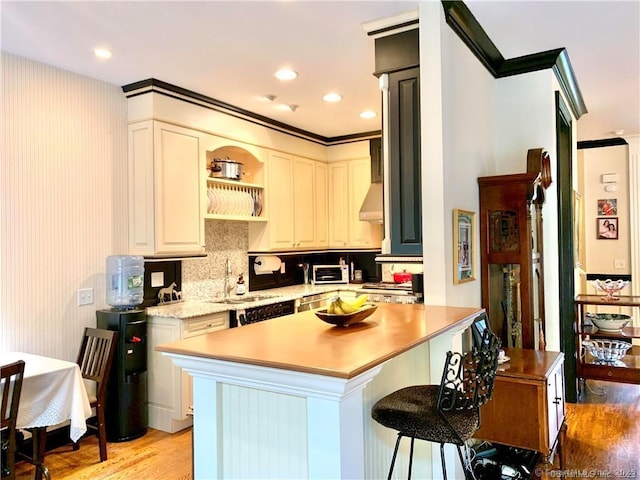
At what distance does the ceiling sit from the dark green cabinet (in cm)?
41

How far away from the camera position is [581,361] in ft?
13.4

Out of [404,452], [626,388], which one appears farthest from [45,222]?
[626,388]

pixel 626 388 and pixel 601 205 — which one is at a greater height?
pixel 601 205

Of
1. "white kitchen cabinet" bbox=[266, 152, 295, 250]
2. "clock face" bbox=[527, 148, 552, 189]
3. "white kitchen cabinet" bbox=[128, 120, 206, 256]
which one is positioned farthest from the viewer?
"white kitchen cabinet" bbox=[266, 152, 295, 250]

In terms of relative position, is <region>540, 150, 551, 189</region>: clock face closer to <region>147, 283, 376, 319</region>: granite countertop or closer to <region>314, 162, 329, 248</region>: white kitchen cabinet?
<region>147, 283, 376, 319</region>: granite countertop

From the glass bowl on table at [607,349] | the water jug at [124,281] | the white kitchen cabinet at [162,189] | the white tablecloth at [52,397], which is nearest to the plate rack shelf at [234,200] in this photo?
the white kitchen cabinet at [162,189]

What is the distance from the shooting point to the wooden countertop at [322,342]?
4.59 feet

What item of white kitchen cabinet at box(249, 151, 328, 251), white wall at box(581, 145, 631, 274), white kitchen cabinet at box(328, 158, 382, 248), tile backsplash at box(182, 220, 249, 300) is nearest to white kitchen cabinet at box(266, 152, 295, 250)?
white kitchen cabinet at box(249, 151, 328, 251)

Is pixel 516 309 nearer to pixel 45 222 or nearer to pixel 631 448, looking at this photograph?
pixel 631 448

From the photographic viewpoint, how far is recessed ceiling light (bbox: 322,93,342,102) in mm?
3965

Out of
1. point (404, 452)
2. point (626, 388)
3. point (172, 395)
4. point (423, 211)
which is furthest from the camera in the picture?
point (626, 388)

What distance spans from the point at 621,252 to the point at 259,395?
6.06 meters

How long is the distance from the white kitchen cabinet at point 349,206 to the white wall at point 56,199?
256 centimetres

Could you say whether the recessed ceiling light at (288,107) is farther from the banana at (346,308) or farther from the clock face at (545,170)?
the banana at (346,308)
